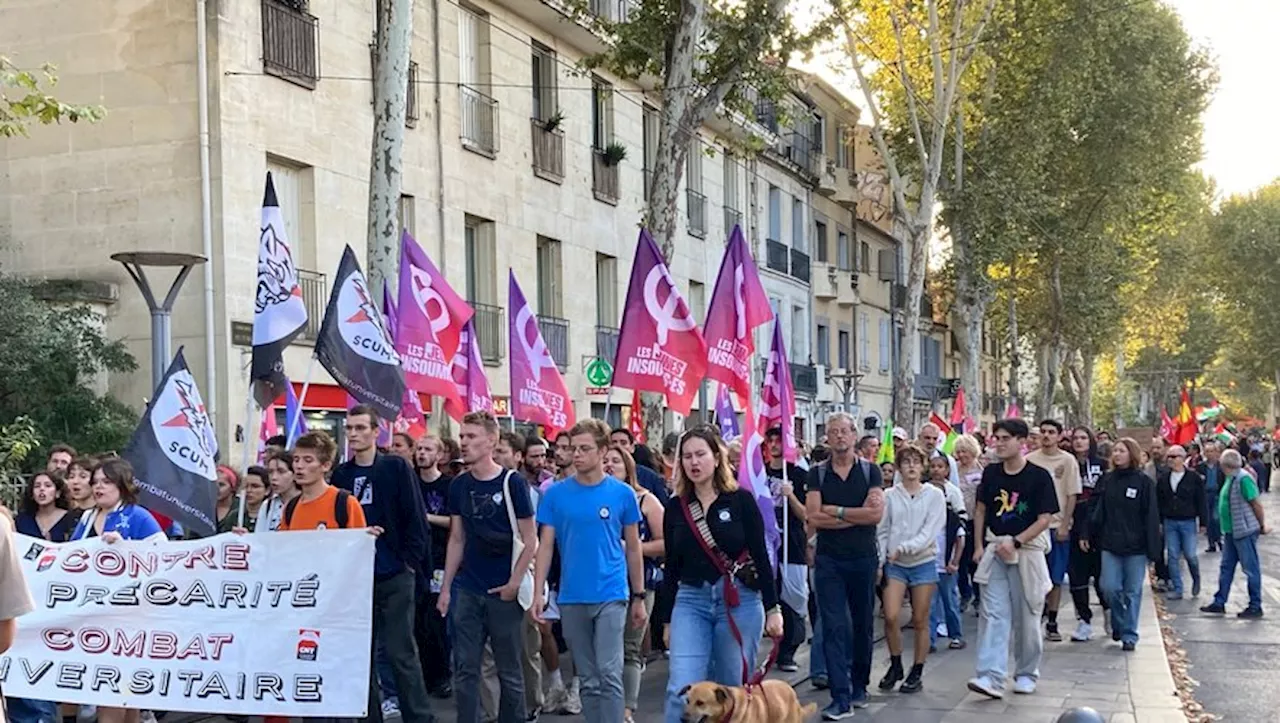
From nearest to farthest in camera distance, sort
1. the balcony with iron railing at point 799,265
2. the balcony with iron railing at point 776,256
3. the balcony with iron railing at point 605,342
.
Answer: the balcony with iron railing at point 605,342 < the balcony with iron railing at point 776,256 < the balcony with iron railing at point 799,265

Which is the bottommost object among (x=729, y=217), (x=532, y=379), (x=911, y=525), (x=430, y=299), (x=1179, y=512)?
(x=1179, y=512)

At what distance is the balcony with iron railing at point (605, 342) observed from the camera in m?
25.2

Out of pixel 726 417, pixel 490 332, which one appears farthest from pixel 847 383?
pixel 726 417

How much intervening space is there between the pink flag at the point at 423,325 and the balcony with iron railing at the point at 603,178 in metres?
12.7

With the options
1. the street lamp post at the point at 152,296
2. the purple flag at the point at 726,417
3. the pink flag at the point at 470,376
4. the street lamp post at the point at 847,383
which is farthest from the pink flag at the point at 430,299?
the street lamp post at the point at 847,383

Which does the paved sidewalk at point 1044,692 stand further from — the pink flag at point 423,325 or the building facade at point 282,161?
the building facade at point 282,161

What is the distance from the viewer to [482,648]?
777 cm

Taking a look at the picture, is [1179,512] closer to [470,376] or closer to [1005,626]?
[1005,626]

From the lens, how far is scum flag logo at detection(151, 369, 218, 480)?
335 inches

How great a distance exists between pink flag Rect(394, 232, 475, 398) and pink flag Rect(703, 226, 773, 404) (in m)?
2.32

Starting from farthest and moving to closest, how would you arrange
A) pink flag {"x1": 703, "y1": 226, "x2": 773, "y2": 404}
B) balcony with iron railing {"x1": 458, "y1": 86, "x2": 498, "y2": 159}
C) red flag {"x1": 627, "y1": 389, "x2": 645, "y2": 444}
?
balcony with iron railing {"x1": 458, "y1": 86, "x2": 498, "y2": 159} < red flag {"x1": 627, "y1": 389, "x2": 645, "y2": 444} < pink flag {"x1": 703, "y1": 226, "x2": 773, "y2": 404}

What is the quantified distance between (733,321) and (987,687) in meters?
3.82

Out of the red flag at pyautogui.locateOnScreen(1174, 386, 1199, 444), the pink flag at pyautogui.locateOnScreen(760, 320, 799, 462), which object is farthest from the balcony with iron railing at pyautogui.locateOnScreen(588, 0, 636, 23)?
the pink flag at pyautogui.locateOnScreen(760, 320, 799, 462)

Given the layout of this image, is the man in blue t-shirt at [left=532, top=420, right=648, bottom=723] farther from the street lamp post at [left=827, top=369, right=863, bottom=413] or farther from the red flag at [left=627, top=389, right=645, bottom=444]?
the street lamp post at [left=827, top=369, right=863, bottom=413]
